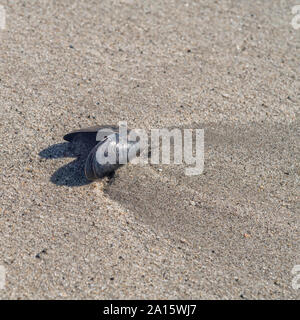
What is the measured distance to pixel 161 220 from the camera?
185 inches

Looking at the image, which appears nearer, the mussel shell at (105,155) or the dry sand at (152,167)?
the dry sand at (152,167)

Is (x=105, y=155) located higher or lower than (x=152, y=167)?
higher

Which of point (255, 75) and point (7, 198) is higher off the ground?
point (255, 75)

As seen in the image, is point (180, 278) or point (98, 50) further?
point (98, 50)

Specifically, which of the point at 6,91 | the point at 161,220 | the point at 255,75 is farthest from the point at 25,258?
the point at 255,75

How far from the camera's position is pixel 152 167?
521cm

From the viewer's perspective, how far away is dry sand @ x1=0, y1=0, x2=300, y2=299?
14.0 ft

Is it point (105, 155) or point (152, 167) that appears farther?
point (152, 167)

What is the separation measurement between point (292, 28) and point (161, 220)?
3743 mm

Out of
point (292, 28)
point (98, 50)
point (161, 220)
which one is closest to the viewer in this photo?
point (161, 220)

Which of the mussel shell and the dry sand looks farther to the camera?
the mussel shell

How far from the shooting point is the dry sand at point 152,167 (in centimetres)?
425
